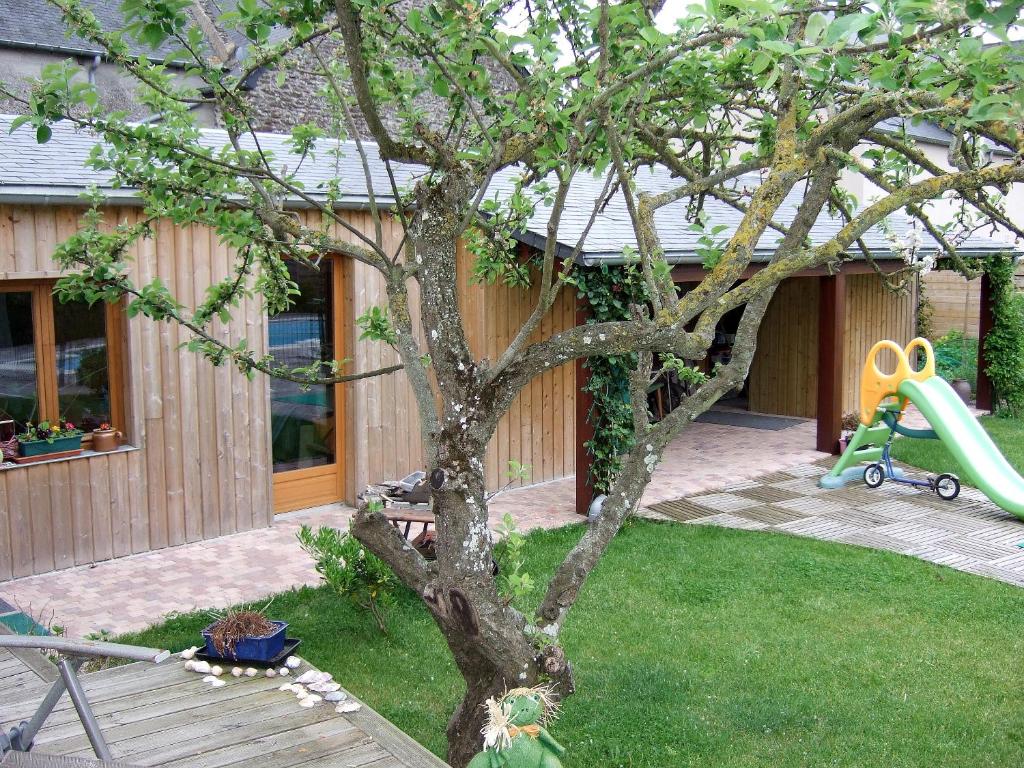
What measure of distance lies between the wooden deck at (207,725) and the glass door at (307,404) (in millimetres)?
4513

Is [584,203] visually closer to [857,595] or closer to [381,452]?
[381,452]

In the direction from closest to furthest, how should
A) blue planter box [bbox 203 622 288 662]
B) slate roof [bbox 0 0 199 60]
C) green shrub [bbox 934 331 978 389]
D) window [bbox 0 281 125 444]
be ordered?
blue planter box [bbox 203 622 288 662]
window [bbox 0 281 125 444]
slate roof [bbox 0 0 199 60]
green shrub [bbox 934 331 978 389]

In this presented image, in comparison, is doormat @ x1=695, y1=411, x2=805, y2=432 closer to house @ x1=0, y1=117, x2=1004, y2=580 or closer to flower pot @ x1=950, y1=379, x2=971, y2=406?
flower pot @ x1=950, y1=379, x2=971, y2=406

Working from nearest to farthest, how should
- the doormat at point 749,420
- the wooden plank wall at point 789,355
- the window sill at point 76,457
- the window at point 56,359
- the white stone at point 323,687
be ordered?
the white stone at point 323,687, the window sill at point 76,457, the window at point 56,359, the doormat at point 749,420, the wooden plank wall at point 789,355

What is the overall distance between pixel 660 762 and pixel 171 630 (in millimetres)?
3311

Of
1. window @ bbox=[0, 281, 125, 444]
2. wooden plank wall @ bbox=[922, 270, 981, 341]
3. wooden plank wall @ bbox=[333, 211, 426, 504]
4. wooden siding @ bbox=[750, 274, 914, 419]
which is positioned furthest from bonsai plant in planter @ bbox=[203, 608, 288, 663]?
wooden plank wall @ bbox=[922, 270, 981, 341]

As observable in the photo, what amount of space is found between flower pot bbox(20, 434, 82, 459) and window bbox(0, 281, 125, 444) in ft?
0.98

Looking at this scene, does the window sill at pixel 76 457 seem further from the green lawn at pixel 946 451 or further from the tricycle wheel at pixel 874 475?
the green lawn at pixel 946 451

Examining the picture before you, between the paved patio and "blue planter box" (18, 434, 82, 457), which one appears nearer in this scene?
the paved patio

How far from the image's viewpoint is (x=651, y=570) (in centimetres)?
757

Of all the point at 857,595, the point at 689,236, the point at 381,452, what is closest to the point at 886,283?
the point at 857,595

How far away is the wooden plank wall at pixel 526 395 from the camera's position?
9.93 m

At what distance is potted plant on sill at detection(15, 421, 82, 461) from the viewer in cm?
739

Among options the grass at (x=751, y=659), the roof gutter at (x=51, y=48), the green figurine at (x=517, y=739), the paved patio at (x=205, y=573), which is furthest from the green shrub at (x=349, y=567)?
the roof gutter at (x=51, y=48)
